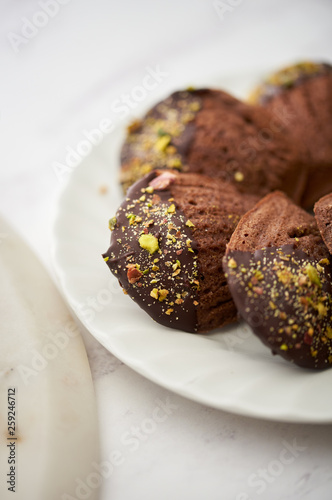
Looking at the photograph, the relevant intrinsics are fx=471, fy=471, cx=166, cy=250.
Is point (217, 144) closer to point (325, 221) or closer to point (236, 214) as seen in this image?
point (236, 214)

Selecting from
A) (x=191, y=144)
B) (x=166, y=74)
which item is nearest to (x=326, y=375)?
(x=191, y=144)

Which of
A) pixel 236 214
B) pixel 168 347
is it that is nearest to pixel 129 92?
pixel 236 214

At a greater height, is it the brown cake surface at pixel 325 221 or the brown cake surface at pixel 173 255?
the brown cake surface at pixel 173 255

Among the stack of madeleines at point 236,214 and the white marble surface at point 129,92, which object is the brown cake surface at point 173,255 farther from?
the white marble surface at point 129,92

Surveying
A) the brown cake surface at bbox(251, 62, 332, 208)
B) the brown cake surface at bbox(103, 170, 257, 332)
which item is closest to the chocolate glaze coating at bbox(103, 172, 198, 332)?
the brown cake surface at bbox(103, 170, 257, 332)

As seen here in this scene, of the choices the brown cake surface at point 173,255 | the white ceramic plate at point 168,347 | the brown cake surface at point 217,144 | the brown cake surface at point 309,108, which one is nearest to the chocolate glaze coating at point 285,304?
the white ceramic plate at point 168,347

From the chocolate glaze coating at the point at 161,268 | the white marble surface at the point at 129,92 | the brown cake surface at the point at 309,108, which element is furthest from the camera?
the brown cake surface at the point at 309,108

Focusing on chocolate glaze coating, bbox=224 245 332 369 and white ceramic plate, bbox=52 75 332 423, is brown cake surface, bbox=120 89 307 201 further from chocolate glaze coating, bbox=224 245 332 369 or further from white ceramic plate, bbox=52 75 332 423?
chocolate glaze coating, bbox=224 245 332 369
